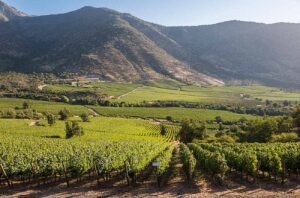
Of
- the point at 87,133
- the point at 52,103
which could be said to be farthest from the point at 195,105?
the point at 87,133

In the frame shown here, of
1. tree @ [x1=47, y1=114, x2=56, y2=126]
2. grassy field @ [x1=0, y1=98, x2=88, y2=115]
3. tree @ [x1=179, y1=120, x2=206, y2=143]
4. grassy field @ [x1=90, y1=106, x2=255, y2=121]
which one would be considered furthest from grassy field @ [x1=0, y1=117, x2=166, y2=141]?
grassy field @ [x1=0, y1=98, x2=88, y2=115]

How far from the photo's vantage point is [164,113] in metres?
165

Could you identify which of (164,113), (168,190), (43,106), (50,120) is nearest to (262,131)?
(168,190)

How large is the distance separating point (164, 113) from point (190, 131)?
6542 centimetres

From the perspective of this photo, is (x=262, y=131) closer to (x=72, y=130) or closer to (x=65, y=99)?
(x=72, y=130)

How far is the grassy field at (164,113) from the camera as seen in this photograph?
513ft

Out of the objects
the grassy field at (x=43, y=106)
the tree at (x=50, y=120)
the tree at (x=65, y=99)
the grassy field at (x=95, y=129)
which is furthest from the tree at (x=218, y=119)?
the tree at (x=65, y=99)

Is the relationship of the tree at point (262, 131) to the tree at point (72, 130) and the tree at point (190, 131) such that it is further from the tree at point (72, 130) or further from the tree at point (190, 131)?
the tree at point (72, 130)

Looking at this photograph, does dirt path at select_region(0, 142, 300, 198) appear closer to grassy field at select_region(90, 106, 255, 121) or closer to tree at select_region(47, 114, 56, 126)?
tree at select_region(47, 114, 56, 126)

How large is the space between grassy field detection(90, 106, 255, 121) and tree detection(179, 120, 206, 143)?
51605mm

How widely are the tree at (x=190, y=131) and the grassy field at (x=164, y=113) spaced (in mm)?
51605

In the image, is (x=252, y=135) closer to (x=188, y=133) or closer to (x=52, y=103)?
(x=188, y=133)

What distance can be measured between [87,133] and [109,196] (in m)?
74.6

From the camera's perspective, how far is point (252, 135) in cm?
9569
